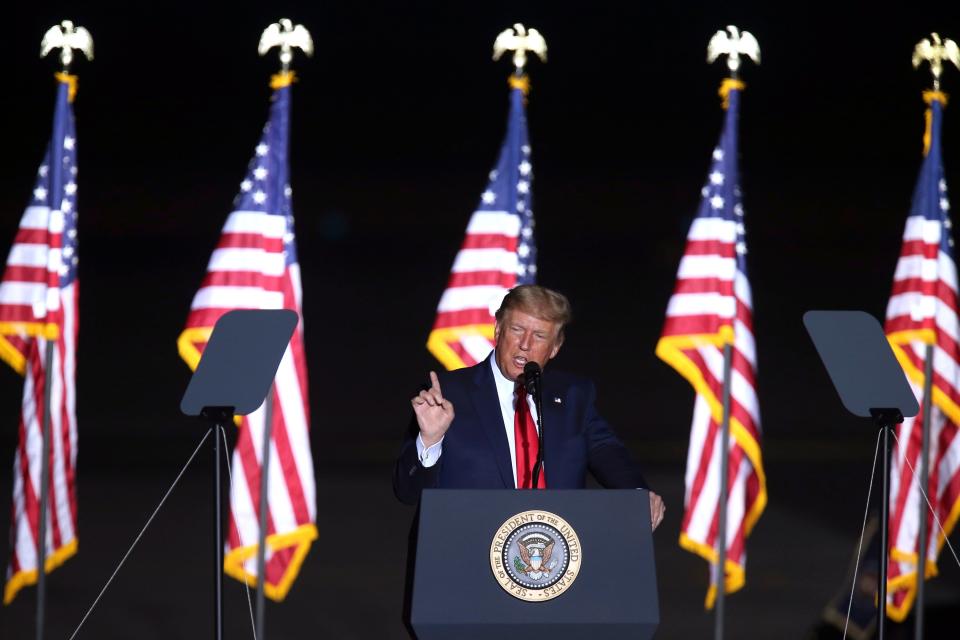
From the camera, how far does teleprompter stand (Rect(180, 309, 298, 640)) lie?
280cm

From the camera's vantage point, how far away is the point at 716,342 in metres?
5.21

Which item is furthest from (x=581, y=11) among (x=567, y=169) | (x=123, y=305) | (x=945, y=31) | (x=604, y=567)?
(x=604, y=567)

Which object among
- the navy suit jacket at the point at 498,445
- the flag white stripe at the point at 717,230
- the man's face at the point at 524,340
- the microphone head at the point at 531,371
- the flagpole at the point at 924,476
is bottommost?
the flagpole at the point at 924,476

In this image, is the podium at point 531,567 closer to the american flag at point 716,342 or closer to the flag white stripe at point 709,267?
the american flag at point 716,342

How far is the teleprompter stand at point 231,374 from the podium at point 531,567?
1.86 feet

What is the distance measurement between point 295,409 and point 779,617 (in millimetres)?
2726

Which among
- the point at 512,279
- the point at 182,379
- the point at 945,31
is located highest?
the point at 945,31

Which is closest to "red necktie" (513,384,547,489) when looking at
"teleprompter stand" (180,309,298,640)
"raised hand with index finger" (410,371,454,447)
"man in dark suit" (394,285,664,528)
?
"man in dark suit" (394,285,664,528)

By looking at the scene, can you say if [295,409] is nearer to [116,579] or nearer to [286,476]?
[286,476]

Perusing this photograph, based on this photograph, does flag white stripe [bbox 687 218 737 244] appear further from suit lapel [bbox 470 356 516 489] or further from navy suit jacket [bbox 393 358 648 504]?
suit lapel [bbox 470 356 516 489]

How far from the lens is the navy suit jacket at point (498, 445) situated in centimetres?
288

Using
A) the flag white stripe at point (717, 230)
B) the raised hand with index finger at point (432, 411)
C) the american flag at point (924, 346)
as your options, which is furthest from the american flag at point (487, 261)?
the raised hand with index finger at point (432, 411)

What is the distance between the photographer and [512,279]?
5.11 m

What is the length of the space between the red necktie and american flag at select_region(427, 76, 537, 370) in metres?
2.07
